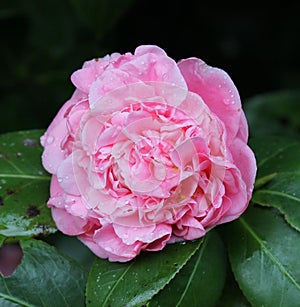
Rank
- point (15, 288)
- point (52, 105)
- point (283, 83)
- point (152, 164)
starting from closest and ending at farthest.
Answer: point (152, 164) → point (15, 288) → point (52, 105) → point (283, 83)

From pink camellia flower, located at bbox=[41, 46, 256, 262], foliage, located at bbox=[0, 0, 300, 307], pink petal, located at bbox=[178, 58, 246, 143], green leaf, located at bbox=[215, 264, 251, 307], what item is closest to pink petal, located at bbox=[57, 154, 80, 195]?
pink camellia flower, located at bbox=[41, 46, 256, 262]

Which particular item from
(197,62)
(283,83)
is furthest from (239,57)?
(197,62)

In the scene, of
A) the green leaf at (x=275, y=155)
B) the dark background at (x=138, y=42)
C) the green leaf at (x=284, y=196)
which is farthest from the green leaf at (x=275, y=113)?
the green leaf at (x=284, y=196)

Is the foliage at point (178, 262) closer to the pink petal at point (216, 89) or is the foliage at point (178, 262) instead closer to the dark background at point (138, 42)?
the pink petal at point (216, 89)

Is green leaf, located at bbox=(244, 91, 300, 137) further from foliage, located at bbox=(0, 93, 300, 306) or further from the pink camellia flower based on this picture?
the pink camellia flower

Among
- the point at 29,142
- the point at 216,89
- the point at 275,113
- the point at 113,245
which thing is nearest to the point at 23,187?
the point at 29,142

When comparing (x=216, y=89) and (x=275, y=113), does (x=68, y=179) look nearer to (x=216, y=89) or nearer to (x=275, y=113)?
(x=216, y=89)

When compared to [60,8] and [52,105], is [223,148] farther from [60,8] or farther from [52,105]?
[60,8]
